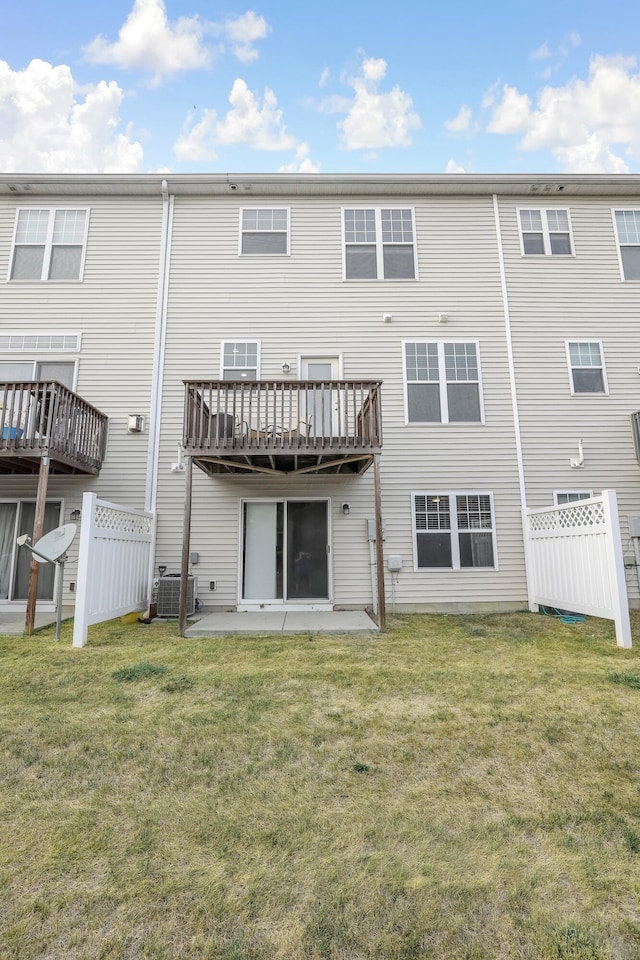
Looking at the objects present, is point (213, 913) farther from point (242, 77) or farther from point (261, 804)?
point (242, 77)

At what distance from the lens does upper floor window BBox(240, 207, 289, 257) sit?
9.39m

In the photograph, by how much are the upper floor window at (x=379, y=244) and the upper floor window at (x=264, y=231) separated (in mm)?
1340

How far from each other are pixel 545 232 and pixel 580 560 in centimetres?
731

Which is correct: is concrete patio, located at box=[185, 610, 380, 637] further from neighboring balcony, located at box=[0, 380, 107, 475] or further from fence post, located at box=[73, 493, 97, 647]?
neighboring balcony, located at box=[0, 380, 107, 475]

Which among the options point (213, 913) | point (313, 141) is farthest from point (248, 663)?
point (313, 141)

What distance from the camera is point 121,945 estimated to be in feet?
4.84

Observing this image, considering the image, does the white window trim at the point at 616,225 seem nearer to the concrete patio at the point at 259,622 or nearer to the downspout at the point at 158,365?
the concrete patio at the point at 259,622

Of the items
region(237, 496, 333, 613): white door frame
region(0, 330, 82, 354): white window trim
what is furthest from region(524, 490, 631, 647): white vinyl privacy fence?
region(0, 330, 82, 354): white window trim

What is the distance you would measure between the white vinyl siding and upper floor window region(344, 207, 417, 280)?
189 inches

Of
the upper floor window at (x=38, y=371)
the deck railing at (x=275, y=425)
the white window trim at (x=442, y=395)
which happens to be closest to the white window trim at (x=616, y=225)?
the white window trim at (x=442, y=395)

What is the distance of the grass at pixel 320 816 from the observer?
5.07 feet

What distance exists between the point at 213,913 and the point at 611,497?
614cm

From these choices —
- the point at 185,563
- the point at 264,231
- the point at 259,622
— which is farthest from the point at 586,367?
the point at 185,563

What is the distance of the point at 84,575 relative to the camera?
5.89 metres
